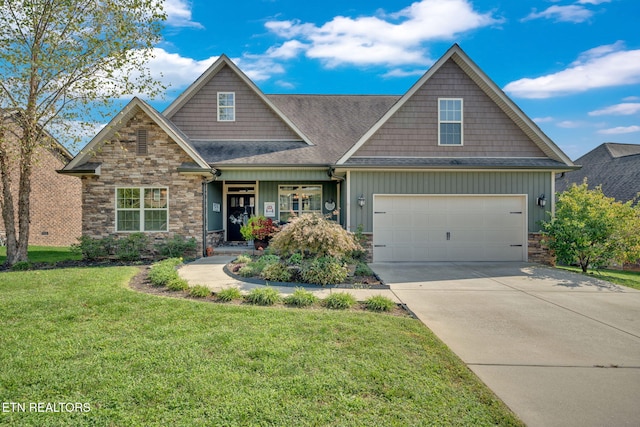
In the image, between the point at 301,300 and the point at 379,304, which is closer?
the point at 379,304

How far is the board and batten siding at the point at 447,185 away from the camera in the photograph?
1108cm

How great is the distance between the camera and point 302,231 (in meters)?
8.04

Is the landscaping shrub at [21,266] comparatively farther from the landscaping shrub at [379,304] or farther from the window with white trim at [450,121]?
the window with white trim at [450,121]

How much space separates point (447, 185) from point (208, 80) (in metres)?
10.1

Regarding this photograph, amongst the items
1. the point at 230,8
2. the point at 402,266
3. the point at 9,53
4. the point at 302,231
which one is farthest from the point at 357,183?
the point at 9,53

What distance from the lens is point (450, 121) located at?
11.7 m

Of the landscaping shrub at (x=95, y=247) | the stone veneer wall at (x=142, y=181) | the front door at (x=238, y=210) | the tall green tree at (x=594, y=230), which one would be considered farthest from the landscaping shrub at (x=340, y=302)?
the front door at (x=238, y=210)

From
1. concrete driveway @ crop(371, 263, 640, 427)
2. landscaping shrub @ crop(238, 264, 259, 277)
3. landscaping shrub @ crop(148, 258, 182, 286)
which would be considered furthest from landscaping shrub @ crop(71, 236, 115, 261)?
concrete driveway @ crop(371, 263, 640, 427)

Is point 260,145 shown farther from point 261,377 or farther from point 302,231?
point 261,377

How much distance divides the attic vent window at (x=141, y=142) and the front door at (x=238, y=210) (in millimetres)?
3898

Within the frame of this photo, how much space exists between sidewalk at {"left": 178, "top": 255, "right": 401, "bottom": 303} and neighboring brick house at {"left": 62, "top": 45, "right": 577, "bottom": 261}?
2.26 meters

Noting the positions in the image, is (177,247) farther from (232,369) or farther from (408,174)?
(232,369)

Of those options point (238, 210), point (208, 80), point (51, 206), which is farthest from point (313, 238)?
point (51, 206)

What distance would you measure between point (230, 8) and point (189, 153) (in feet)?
16.6
